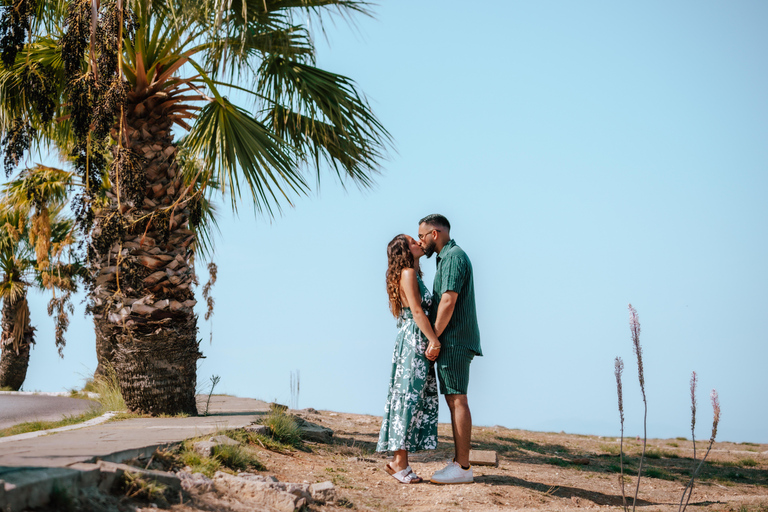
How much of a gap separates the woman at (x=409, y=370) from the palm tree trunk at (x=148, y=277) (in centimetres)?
304

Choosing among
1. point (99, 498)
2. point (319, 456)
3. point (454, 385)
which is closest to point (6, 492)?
point (99, 498)

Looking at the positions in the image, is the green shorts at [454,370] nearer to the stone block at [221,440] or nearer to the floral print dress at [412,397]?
the floral print dress at [412,397]

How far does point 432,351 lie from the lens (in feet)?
17.4

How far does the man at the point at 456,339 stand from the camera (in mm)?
5297

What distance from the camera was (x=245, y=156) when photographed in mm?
7430

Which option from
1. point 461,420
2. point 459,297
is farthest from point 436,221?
point 461,420

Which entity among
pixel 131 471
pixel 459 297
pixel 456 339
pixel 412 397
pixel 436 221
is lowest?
pixel 131 471

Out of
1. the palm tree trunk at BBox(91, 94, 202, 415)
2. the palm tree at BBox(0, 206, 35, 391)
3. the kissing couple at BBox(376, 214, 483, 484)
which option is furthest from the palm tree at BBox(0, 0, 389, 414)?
the palm tree at BBox(0, 206, 35, 391)

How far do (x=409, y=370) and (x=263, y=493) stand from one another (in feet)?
5.75

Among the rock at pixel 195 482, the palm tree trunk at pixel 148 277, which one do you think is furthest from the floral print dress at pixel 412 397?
the palm tree trunk at pixel 148 277

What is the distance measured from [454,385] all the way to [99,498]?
2.88 m

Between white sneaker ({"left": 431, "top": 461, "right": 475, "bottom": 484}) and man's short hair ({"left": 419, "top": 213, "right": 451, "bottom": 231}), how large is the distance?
6.75ft

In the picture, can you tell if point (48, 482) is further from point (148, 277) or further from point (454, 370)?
point (148, 277)

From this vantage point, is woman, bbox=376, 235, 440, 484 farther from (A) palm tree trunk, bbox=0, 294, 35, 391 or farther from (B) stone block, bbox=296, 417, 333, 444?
(A) palm tree trunk, bbox=0, 294, 35, 391
